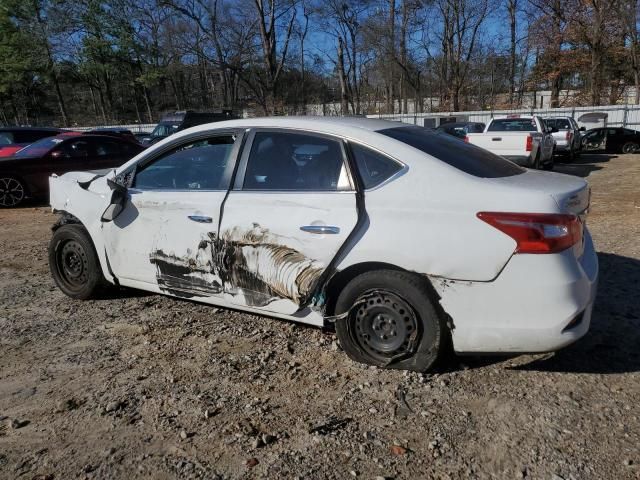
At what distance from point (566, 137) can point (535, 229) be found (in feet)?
59.2

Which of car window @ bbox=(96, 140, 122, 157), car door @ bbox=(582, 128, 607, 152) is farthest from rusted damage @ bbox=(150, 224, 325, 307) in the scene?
car door @ bbox=(582, 128, 607, 152)

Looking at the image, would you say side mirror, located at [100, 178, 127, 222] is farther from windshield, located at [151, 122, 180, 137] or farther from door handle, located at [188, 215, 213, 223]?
windshield, located at [151, 122, 180, 137]

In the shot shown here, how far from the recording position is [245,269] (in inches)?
136

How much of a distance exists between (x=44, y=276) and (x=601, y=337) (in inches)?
211

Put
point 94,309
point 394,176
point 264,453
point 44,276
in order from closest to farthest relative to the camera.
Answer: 1. point 264,453
2. point 394,176
3. point 94,309
4. point 44,276

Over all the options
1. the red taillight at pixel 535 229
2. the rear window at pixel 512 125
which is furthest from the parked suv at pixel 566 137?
the red taillight at pixel 535 229

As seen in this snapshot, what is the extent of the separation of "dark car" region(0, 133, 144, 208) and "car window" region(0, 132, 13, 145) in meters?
2.65

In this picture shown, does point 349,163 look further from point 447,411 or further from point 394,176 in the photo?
point 447,411

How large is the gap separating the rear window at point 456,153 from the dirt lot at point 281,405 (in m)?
1.25

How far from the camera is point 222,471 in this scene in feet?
7.64

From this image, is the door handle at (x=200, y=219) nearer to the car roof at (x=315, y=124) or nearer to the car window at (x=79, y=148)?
the car roof at (x=315, y=124)

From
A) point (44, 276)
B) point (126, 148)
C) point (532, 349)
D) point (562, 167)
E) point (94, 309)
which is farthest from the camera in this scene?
point (562, 167)

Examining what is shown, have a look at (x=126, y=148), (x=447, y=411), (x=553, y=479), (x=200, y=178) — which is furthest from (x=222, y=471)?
(x=126, y=148)

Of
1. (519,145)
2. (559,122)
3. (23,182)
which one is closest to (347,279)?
(23,182)
